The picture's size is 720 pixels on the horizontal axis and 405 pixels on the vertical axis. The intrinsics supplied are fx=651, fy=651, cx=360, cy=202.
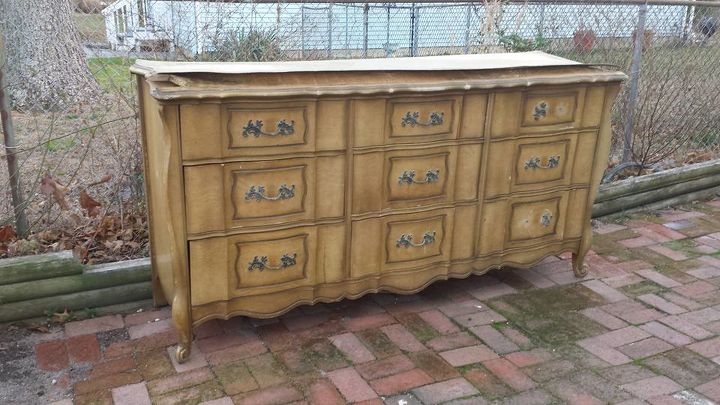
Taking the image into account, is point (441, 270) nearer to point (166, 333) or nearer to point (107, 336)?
point (166, 333)

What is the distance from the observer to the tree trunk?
4.07 m

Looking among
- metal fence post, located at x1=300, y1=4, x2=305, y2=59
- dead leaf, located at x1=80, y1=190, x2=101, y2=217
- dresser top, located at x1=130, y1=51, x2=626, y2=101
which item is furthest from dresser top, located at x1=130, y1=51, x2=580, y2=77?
metal fence post, located at x1=300, y1=4, x2=305, y2=59

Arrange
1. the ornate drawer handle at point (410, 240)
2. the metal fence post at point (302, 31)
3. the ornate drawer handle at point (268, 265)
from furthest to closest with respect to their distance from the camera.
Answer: the metal fence post at point (302, 31), the ornate drawer handle at point (410, 240), the ornate drawer handle at point (268, 265)

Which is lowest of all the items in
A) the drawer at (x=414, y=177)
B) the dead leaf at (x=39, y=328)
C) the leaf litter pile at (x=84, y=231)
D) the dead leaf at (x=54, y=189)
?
the dead leaf at (x=39, y=328)

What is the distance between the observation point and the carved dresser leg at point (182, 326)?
2.81m

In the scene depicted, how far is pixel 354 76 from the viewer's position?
9.61 feet

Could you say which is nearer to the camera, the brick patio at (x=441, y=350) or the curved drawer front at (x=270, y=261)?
the brick patio at (x=441, y=350)

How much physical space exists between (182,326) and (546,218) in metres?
2.05

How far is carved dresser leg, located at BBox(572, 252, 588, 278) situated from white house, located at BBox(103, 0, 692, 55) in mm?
2113

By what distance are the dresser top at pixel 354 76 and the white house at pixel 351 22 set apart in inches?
36.5

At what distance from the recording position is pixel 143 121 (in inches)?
123

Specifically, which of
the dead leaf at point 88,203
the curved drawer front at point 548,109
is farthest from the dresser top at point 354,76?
the dead leaf at point 88,203

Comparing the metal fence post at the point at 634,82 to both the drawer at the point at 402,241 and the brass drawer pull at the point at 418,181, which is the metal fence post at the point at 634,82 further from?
the brass drawer pull at the point at 418,181

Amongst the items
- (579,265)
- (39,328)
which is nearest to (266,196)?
(39,328)
